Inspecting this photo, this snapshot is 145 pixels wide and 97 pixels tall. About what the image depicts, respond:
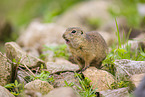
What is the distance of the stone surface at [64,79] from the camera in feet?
11.5

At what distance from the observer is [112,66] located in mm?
3838

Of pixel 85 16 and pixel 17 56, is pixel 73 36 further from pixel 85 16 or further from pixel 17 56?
pixel 85 16

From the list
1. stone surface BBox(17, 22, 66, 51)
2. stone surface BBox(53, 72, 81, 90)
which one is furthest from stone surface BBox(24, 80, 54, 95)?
stone surface BBox(17, 22, 66, 51)

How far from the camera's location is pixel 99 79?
11.3 ft

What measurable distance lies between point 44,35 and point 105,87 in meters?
5.80

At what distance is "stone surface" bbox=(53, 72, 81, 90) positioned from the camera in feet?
11.5

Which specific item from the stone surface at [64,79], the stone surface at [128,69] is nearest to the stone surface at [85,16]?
the stone surface at [64,79]

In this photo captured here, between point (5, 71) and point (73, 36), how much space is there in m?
1.36

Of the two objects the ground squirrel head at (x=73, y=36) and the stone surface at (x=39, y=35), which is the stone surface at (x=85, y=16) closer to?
the stone surface at (x=39, y=35)

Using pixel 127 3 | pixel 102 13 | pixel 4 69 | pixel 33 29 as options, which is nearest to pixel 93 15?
pixel 102 13

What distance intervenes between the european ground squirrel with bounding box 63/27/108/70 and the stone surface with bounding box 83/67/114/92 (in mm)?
358

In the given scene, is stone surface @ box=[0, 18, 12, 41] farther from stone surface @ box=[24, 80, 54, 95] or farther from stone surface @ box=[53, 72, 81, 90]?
stone surface @ box=[24, 80, 54, 95]

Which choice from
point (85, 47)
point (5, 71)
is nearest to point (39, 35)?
point (85, 47)

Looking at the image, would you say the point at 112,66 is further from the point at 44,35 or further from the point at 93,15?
the point at 93,15
